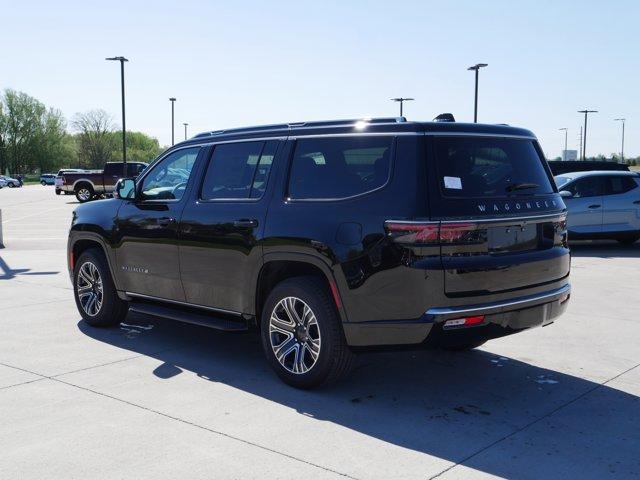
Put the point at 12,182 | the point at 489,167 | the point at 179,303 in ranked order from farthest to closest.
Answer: the point at 12,182, the point at 179,303, the point at 489,167

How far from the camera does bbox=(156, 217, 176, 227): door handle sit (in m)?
6.16

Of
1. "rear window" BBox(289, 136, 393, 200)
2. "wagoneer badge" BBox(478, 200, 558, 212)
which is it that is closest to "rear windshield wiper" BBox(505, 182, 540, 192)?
"wagoneer badge" BBox(478, 200, 558, 212)

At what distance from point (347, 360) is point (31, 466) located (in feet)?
6.96

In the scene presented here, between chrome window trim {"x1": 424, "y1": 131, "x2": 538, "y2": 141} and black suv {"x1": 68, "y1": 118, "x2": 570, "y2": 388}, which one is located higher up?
chrome window trim {"x1": 424, "y1": 131, "x2": 538, "y2": 141}

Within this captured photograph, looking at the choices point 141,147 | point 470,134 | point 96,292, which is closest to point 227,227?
point 470,134

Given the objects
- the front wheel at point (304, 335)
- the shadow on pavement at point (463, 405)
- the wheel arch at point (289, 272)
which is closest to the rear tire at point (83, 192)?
the shadow on pavement at point (463, 405)

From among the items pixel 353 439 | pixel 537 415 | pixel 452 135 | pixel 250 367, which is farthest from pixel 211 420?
pixel 452 135

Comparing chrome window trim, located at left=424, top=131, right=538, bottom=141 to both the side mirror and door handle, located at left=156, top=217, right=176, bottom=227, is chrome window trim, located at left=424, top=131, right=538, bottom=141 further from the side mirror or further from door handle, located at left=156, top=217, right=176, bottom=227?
the side mirror

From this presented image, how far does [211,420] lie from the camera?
447 cm

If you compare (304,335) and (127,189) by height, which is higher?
(127,189)

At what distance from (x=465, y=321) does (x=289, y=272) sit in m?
1.45

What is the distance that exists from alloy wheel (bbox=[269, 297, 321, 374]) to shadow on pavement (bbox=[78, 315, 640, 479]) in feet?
0.70

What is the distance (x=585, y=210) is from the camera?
14.5m

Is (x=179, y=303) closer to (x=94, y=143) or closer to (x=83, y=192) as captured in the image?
(x=83, y=192)
